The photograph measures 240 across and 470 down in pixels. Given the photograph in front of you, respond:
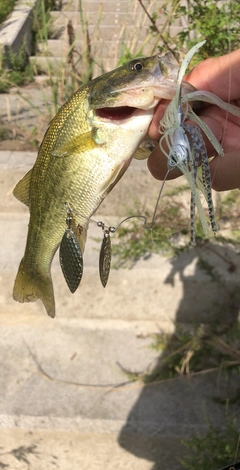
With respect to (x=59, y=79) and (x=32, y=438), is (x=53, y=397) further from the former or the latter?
(x=59, y=79)

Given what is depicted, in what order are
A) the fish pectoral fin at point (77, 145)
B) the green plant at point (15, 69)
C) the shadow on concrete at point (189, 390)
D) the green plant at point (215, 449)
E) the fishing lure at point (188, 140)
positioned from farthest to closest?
the green plant at point (15, 69)
the shadow on concrete at point (189, 390)
the green plant at point (215, 449)
the fish pectoral fin at point (77, 145)
the fishing lure at point (188, 140)

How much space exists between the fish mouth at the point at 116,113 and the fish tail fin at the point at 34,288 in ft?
1.83

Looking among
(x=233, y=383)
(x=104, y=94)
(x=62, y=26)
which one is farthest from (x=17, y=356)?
(x=62, y=26)

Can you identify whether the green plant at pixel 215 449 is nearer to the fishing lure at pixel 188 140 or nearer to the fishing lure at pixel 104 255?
the fishing lure at pixel 104 255

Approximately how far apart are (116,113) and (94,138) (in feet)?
0.31

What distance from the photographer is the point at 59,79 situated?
3.16 meters

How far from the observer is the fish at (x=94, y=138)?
993 mm

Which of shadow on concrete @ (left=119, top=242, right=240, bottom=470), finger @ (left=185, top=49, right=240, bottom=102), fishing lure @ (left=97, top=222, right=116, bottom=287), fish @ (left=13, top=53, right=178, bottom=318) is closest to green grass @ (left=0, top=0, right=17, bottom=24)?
shadow on concrete @ (left=119, top=242, right=240, bottom=470)

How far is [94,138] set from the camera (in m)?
1.04

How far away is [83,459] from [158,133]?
1.65 meters

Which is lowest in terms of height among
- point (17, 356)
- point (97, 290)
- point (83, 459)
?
point (83, 459)

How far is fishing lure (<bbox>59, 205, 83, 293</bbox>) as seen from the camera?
109 centimetres

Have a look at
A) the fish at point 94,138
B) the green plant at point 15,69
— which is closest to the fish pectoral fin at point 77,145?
the fish at point 94,138

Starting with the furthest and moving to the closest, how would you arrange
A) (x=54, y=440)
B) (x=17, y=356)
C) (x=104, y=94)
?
(x=17, y=356) → (x=54, y=440) → (x=104, y=94)
